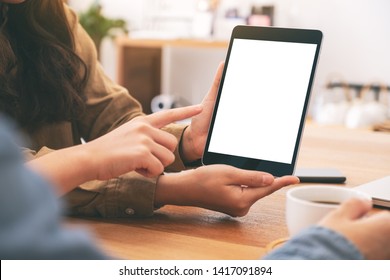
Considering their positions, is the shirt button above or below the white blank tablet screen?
below

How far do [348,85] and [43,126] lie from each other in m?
2.92

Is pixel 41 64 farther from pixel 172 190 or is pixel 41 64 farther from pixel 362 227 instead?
pixel 362 227

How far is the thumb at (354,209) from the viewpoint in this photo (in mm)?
590

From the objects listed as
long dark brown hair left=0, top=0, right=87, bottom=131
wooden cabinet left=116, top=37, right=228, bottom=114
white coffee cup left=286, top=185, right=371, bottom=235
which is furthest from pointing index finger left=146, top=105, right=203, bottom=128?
wooden cabinet left=116, top=37, right=228, bottom=114

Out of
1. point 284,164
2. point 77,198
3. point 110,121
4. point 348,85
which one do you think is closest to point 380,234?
point 284,164

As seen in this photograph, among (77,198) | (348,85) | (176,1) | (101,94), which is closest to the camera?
(77,198)

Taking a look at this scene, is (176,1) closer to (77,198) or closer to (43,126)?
(43,126)

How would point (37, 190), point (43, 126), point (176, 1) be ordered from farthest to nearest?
1. point (176, 1)
2. point (43, 126)
3. point (37, 190)

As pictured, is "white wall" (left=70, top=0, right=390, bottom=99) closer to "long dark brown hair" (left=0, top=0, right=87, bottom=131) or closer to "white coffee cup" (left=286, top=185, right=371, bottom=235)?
"long dark brown hair" (left=0, top=0, right=87, bottom=131)

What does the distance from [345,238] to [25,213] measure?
332 millimetres

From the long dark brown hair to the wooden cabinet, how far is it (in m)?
2.59

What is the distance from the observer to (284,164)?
92 centimetres

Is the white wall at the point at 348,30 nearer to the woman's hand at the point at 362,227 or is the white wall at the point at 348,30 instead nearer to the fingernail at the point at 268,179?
the fingernail at the point at 268,179

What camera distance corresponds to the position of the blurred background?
3760 mm
